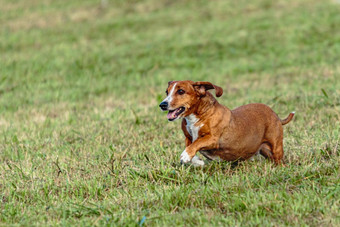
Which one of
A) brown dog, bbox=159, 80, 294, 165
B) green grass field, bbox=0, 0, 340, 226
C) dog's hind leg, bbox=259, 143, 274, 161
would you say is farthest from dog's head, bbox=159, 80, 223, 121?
dog's hind leg, bbox=259, 143, 274, 161

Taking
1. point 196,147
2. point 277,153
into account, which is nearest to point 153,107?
point 277,153

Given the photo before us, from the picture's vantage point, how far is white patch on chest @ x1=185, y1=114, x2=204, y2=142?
642 cm

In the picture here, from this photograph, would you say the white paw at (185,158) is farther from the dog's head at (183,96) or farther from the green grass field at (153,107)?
the dog's head at (183,96)

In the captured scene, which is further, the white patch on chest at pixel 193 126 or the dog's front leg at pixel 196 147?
the white patch on chest at pixel 193 126

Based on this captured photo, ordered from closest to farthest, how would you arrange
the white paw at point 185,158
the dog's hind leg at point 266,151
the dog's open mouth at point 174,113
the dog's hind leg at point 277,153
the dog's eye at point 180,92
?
the white paw at point 185,158 → the dog's open mouth at point 174,113 → the dog's eye at point 180,92 → the dog's hind leg at point 277,153 → the dog's hind leg at point 266,151

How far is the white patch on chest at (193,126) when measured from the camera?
21.1ft

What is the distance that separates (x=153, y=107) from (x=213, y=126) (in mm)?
5234

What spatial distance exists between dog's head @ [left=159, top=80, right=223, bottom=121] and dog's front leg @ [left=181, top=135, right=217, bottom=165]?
39 cm

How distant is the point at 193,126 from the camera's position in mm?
6457

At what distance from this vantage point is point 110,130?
31.0 feet

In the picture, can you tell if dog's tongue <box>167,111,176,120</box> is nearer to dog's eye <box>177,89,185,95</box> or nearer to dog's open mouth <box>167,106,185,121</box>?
dog's open mouth <box>167,106,185,121</box>

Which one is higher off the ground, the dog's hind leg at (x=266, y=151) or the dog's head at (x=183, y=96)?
the dog's head at (x=183, y=96)

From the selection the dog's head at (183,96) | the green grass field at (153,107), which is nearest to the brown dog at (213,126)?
the dog's head at (183,96)

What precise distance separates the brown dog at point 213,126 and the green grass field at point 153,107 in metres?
0.19
